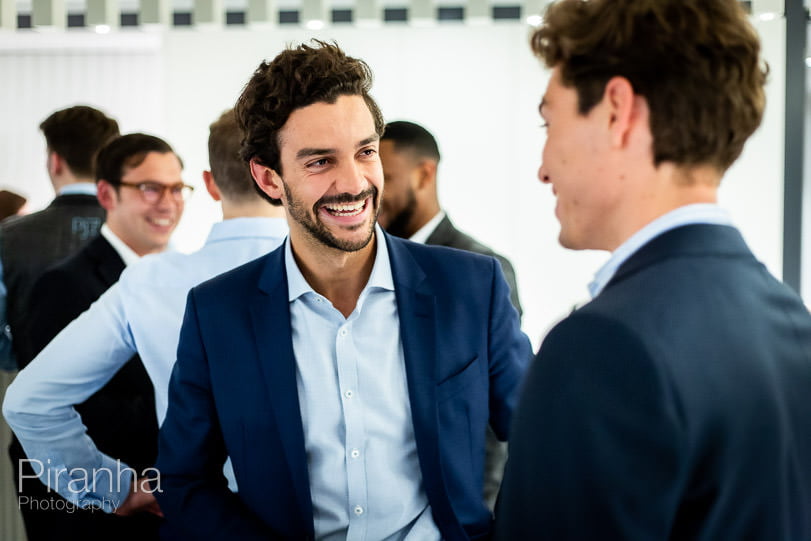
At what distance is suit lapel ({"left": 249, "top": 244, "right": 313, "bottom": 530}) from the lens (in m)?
1.37

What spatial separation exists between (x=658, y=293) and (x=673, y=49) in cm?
27

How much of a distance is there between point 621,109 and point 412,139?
2.00 metres

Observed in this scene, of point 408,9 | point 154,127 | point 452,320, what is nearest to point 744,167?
point 408,9

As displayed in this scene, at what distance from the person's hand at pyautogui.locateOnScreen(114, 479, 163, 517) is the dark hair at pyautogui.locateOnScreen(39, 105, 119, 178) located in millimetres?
1360

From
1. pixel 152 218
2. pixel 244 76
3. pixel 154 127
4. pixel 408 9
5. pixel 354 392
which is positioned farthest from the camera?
pixel 154 127

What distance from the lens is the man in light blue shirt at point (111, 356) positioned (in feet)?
5.90

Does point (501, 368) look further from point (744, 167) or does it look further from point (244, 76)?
point (244, 76)

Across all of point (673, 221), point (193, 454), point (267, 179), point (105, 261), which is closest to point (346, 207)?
point (267, 179)

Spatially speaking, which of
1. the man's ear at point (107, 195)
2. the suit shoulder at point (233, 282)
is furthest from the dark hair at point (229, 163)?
the man's ear at point (107, 195)

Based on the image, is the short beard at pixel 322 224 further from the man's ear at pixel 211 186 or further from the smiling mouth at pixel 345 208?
the man's ear at pixel 211 186

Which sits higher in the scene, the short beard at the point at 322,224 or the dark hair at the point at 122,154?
the dark hair at the point at 122,154

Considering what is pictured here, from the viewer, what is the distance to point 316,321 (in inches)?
58.4

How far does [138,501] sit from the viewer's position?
77.7 inches

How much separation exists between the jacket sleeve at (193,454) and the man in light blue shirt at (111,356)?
0.34m
